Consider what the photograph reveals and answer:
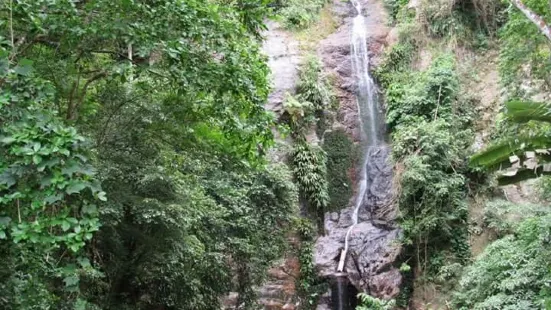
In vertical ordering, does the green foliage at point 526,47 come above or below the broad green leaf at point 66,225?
above

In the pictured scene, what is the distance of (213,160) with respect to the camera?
7.69 meters

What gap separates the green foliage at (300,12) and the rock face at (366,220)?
1.39 m

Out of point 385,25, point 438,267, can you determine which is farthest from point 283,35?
point 438,267

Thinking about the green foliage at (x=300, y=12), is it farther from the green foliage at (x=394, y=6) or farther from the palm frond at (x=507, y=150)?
the palm frond at (x=507, y=150)

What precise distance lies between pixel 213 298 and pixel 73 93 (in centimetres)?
455

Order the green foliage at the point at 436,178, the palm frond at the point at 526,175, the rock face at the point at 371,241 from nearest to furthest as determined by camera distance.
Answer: the palm frond at the point at 526,175
the green foliage at the point at 436,178
the rock face at the point at 371,241

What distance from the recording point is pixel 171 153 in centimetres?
729

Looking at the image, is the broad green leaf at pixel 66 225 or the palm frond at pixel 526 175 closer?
the broad green leaf at pixel 66 225

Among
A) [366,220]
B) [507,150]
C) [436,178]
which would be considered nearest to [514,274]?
[507,150]

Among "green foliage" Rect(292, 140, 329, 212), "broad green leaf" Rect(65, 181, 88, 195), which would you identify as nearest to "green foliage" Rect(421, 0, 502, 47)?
"green foliage" Rect(292, 140, 329, 212)

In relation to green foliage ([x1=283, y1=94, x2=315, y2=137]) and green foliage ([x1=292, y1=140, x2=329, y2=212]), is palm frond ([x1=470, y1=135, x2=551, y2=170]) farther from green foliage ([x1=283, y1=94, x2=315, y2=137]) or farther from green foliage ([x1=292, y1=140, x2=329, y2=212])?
green foliage ([x1=283, y1=94, x2=315, y2=137])

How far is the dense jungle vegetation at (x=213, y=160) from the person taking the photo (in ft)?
12.7

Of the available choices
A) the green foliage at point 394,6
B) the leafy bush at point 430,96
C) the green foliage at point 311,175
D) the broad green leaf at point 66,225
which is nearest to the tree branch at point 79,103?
the broad green leaf at point 66,225

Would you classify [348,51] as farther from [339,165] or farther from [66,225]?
[66,225]
